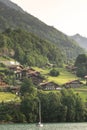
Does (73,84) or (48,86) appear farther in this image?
(73,84)

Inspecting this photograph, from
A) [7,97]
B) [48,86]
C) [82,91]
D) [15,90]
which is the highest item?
[48,86]

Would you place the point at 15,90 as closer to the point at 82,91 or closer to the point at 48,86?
the point at 48,86

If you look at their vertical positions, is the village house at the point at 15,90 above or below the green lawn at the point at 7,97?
above

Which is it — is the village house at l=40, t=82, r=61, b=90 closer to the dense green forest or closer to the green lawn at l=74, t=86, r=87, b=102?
the green lawn at l=74, t=86, r=87, b=102

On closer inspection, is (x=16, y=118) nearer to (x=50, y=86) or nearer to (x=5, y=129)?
(x=5, y=129)

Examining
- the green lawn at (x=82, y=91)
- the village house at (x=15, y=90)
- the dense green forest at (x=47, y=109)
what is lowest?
the dense green forest at (x=47, y=109)

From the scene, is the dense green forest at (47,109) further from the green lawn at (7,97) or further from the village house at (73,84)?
the village house at (73,84)

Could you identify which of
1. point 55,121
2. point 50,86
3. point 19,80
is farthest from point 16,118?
point 19,80

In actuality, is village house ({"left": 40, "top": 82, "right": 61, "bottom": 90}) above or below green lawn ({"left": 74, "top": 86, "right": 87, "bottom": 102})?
above

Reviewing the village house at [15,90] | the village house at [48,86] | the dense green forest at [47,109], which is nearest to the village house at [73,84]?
the village house at [48,86]

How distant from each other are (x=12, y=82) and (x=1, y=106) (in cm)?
5015

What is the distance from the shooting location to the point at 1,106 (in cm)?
13600

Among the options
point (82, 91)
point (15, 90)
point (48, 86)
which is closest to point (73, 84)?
point (48, 86)

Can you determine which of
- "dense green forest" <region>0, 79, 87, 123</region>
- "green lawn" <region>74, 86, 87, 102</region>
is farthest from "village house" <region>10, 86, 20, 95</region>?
"green lawn" <region>74, 86, 87, 102</region>
